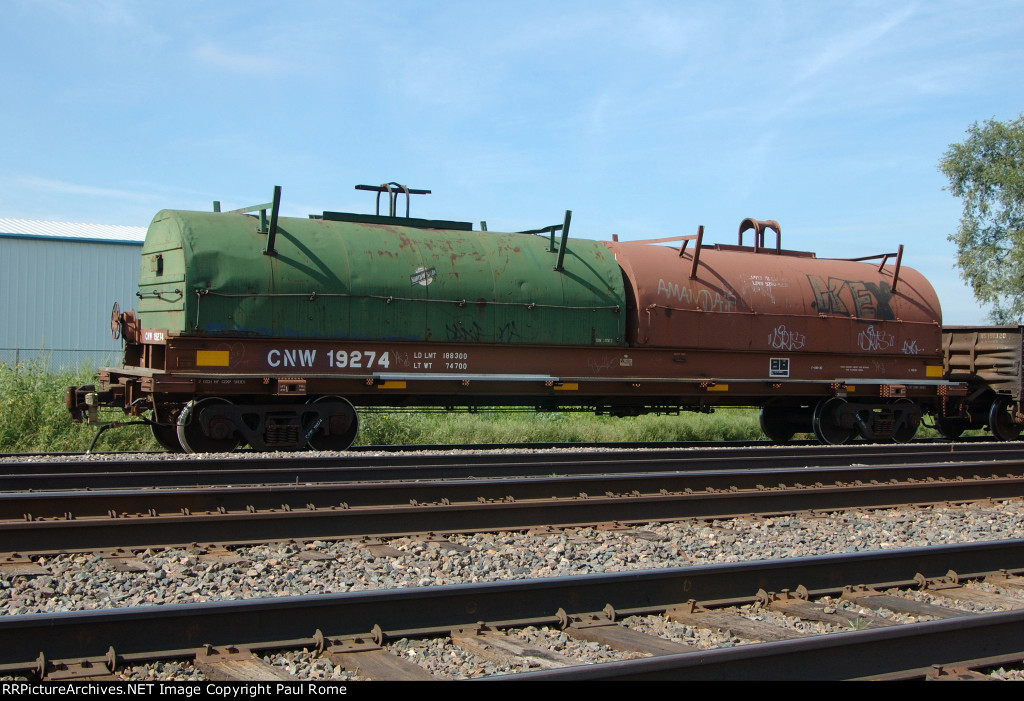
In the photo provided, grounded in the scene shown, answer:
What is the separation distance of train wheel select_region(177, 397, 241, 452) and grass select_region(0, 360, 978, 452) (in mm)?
3028

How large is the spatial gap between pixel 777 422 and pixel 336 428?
9.10m

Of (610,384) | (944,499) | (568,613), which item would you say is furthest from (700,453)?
(568,613)

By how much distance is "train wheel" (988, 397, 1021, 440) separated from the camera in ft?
61.5

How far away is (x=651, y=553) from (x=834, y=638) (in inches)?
118

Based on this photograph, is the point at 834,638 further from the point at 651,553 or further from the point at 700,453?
the point at 700,453

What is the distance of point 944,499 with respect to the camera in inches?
→ 395

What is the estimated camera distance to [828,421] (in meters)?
16.8

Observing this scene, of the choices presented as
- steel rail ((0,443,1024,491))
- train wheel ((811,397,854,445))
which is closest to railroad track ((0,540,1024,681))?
steel rail ((0,443,1024,491))

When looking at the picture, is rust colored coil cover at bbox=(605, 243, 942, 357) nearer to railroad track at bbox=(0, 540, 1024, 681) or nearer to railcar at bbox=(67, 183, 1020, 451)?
railcar at bbox=(67, 183, 1020, 451)

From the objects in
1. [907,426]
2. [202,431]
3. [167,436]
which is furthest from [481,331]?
[907,426]

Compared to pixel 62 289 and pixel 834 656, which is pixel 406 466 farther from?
pixel 62 289

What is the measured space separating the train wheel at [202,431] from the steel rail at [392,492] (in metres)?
3.51

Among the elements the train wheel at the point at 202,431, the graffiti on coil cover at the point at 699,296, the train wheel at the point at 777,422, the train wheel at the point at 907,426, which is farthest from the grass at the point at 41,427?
the train wheel at the point at 907,426

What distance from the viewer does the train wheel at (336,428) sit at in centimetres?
1295
